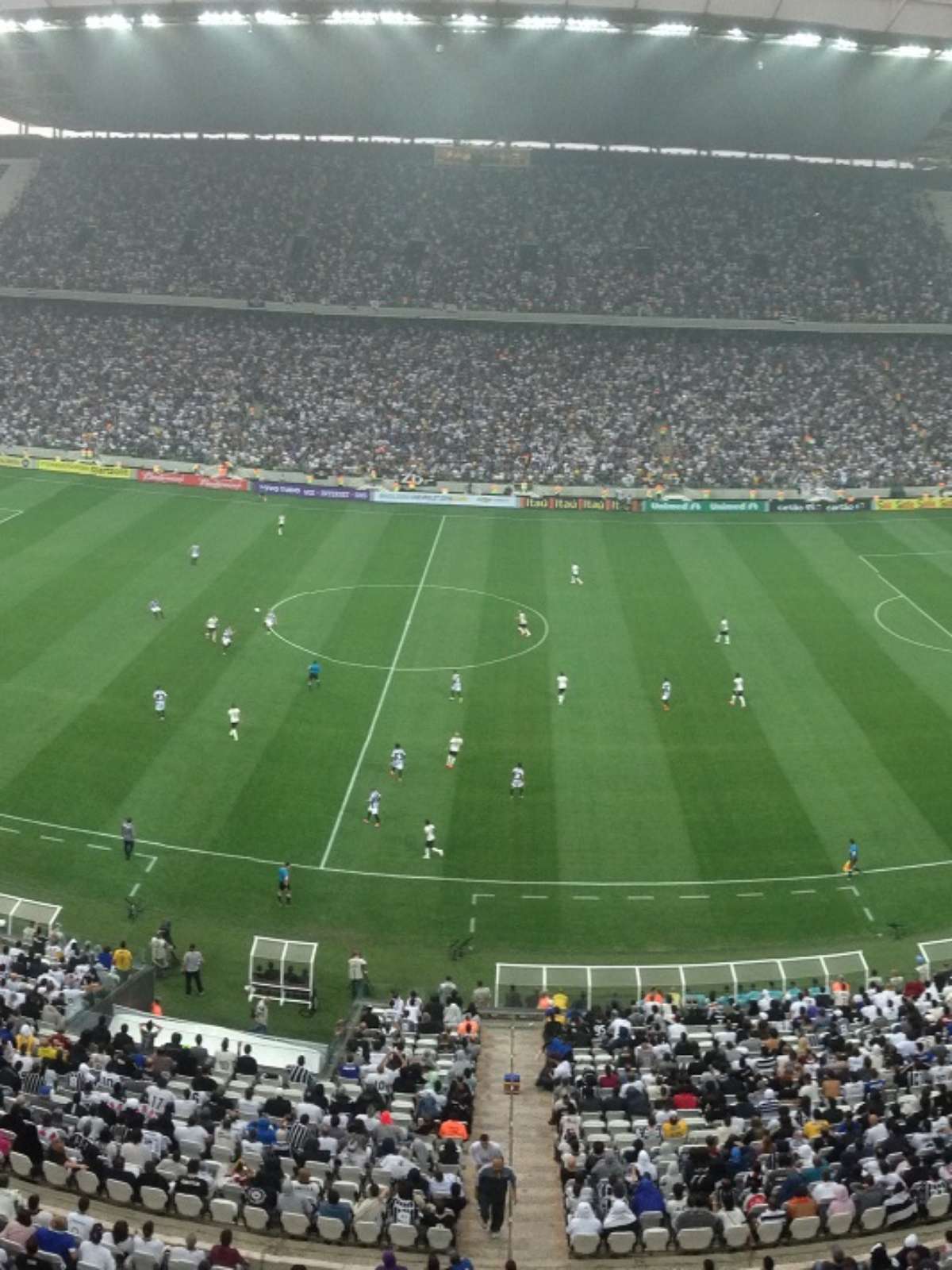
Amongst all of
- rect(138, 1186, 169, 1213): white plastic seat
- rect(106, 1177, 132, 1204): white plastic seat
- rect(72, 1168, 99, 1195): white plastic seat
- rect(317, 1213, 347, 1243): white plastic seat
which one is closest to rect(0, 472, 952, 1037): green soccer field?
rect(72, 1168, 99, 1195): white plastic seat

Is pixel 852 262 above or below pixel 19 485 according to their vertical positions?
above

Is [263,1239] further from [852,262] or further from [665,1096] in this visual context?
[852,262]

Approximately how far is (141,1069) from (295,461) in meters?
57.5

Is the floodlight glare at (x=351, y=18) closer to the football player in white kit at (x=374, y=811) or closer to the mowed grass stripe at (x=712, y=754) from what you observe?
the mowed grass stripe at (x=712, y=754)

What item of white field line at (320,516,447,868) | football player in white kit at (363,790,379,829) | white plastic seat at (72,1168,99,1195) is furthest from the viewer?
football player in white kit at (363,790,379,829)

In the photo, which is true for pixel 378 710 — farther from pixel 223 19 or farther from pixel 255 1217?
pixel 223 19

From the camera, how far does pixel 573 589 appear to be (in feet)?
188

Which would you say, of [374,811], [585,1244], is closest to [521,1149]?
[585,1244]

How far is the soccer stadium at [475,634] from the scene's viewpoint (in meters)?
19.2

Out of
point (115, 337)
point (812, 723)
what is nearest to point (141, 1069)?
point (812, 723)

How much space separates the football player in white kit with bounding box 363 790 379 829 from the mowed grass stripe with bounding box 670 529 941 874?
10.1 m

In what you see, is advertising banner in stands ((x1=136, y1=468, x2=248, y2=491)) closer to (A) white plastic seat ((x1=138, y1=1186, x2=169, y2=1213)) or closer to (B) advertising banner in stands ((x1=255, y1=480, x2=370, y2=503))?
(B) advertising banner in stands ((x1=255, y1=480, x2=370, y2=503))

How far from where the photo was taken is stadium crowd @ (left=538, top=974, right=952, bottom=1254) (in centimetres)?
1761

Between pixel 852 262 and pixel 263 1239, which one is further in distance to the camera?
pixel 852 262
